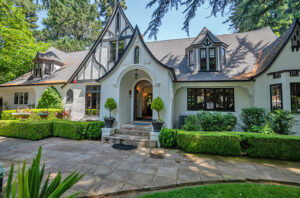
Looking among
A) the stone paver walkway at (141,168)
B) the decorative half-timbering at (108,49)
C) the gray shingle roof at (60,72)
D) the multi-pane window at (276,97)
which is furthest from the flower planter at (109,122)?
the multi-pane window at (276,97)

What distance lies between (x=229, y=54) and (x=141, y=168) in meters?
11.3

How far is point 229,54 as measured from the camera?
10.7 metres

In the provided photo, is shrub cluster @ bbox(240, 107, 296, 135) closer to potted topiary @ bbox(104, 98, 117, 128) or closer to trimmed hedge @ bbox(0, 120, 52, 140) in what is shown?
potted topiary @ bbox(104, 98, 117, 128)

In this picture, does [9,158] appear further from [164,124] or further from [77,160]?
[164,124]

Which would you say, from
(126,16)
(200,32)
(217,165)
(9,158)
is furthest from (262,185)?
(126,16)

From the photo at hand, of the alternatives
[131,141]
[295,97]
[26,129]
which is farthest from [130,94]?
[295,97]

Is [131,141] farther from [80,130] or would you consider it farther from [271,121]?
[271,121]

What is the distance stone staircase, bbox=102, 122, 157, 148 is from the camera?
254 inches

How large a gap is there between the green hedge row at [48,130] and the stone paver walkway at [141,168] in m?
1.29

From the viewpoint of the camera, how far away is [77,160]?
4754 millimetres

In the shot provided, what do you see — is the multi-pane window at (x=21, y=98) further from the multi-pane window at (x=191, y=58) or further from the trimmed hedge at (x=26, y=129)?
the multi-pane window at (x=191, y=58)

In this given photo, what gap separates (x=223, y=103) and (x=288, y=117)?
3.36 meters

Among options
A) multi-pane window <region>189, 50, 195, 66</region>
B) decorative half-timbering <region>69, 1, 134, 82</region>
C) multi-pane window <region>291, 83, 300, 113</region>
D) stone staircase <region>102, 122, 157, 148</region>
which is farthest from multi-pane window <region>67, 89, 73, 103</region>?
multi-pane window <region>291, 83, 300, 113</region>

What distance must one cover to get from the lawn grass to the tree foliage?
37.5ft
